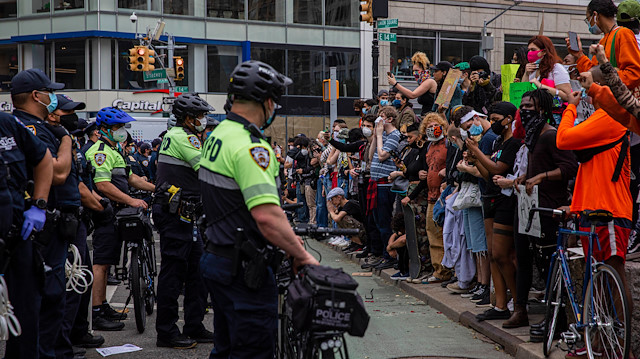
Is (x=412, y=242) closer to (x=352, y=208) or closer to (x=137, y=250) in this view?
(x=352, y=208)

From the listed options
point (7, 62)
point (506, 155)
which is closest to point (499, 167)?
point (506, 155)

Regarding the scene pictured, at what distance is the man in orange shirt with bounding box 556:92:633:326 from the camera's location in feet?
18.1

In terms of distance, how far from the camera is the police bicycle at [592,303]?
Result: 5.21 m

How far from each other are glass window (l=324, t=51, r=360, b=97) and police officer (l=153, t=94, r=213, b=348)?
3199 cm

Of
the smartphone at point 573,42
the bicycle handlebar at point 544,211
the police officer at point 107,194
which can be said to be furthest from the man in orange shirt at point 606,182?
the police officer at point 107,194

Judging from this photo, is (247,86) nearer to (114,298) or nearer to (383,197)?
(114,298)

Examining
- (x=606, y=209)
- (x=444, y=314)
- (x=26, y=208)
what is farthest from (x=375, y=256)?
(x=26, y=208)

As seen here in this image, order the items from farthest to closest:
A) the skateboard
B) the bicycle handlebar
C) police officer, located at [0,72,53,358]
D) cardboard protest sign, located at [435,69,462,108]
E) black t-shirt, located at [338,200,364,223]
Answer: black t-shirt, located at [338,200,364,223]
cardboard protest sign, located at [435,69,462,108]
the skateboard
the bicycle handlebar
police officer, located at [0,72,53,358]

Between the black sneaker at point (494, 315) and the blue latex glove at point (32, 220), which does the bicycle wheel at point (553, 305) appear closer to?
the black sneaker at point (494, 315)

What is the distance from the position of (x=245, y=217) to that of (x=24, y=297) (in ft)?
5.72

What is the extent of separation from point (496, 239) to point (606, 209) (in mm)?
1862

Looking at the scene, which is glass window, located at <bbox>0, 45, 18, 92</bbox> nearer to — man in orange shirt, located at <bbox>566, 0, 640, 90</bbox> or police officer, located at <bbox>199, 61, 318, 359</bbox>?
man in orange shirt, located at <bbox>566, 0, 640, 90</bbox>

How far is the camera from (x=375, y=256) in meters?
12.4

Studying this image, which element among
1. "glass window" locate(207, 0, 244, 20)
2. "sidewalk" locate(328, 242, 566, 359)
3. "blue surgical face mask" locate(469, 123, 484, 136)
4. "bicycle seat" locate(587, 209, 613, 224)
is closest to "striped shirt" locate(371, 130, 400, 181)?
"sidewalk" locate(328, 242, 566, 359)
